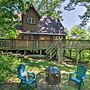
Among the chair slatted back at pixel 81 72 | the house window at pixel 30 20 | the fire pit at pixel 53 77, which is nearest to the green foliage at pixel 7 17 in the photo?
the chair slatted back at pixel 81 72

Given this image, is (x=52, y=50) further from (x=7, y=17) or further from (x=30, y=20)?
(x=30, y=20)

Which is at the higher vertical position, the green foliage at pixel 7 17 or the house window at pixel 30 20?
the house window at pixel 30 20

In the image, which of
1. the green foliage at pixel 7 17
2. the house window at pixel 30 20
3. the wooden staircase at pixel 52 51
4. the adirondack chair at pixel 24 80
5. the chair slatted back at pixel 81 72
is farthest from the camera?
the house window at pixel 30 20

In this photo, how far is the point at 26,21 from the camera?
34.4m

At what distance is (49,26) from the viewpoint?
115ft

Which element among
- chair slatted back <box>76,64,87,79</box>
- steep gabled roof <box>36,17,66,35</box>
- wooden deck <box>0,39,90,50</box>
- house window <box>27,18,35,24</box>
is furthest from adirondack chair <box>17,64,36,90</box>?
house window <box>27,18,35,24</box>

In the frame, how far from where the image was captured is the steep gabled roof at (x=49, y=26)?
34.2 m

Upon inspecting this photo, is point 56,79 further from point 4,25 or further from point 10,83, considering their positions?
point 4,25

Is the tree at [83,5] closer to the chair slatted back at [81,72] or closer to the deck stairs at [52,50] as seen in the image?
the deck stairs at [52,50]

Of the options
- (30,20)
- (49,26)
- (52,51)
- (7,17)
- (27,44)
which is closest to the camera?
(7,17)

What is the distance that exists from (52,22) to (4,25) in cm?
1839

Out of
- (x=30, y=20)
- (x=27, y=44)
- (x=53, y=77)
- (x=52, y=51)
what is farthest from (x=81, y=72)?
(x=30, y=20)

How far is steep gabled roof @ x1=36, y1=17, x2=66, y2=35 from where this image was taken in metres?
34.2

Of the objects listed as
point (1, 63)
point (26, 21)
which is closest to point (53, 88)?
point (1, 63)
